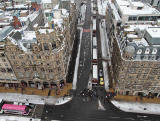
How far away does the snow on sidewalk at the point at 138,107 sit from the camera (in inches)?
3243

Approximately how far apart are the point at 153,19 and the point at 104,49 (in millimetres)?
48285

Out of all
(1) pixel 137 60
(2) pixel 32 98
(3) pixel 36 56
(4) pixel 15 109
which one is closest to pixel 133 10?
(1) pixel 137 60

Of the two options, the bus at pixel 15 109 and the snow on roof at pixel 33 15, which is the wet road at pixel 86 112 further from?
the snow on roof at pixel 33 15

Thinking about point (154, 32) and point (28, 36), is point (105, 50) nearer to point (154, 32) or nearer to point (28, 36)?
point (154, 32)

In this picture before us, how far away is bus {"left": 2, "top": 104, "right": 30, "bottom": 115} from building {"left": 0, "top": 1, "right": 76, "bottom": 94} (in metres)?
17.0

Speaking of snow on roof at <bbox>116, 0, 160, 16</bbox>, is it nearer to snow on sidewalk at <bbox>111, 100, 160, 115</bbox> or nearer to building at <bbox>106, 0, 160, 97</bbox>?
building at <bbox>106, 0, 160, 97</bbox>

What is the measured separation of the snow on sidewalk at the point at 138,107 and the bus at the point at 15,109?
52112mm

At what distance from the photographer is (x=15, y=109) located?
80.0 metres

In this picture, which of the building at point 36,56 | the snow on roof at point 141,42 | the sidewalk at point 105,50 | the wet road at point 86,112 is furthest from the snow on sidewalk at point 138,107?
the building at point 36,56

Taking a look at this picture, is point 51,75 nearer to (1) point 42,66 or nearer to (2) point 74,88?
(1) point 42,66

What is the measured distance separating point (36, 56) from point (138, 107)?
67.2 metres

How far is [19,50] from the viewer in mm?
79062

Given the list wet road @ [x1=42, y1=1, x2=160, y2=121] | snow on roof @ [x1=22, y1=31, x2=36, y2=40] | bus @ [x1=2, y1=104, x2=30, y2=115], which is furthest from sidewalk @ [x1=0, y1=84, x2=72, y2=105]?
snow on roof @ [x1=22, y1=31, x2=36, y2=40]

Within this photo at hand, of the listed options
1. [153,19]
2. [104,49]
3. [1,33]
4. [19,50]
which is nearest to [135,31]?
[153,19]
